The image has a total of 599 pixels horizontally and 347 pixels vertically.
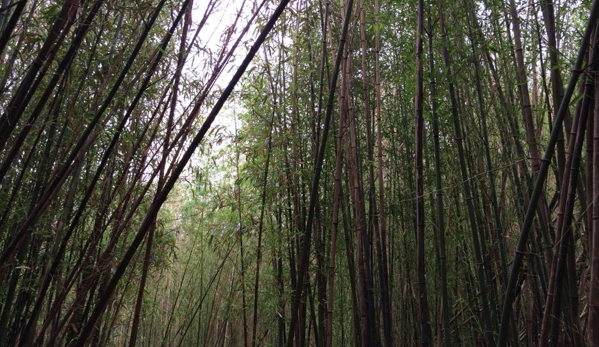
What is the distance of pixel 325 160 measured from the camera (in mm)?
3789

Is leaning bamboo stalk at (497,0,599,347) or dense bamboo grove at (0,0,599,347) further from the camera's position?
dense bamboo grove at (0,0,599,347)

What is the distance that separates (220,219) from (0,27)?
3.27m

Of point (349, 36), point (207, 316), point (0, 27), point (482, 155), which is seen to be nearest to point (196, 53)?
point (349, 36)

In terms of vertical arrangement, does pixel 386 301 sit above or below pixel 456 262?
below

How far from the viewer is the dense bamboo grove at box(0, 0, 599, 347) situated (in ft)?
6.61

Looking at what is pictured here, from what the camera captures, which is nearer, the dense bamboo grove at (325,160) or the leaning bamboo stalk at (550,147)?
the leaning bamboo stalk at (550,147)

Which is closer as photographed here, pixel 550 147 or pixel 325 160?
pixel 550 147

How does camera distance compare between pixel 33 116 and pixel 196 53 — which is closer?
pixel 33 116

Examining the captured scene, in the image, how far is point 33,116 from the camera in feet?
6.20

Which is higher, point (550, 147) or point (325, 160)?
point (325, 160)

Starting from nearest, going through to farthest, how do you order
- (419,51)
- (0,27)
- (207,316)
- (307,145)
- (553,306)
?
(553,306) < (0,27) < (419,51) < (307,145) < (207,316)

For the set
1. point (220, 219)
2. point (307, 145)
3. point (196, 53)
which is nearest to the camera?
point (196, 53)

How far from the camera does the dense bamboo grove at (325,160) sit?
79.4 inches

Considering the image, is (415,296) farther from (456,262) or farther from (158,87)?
(158,87)
